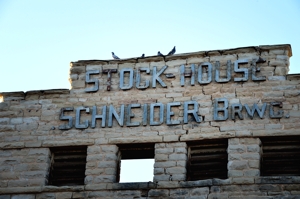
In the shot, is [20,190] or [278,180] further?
[20,190]

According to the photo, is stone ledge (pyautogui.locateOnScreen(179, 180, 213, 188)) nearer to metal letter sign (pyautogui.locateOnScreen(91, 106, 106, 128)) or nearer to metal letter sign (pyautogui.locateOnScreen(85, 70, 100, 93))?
metal letter sign (pyautogui.locateOnScreen(91, 106, 106, 128))

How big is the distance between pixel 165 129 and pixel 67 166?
2.66m

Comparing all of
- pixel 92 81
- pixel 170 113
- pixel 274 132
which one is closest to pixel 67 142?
pixel 92 81

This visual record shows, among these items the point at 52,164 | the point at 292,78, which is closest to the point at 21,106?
the point at 52,164

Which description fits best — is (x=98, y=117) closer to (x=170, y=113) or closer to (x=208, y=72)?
(x=170, y=113)

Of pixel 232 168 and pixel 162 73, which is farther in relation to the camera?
pixel 162 73

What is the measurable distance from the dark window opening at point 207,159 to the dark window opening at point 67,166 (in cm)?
270

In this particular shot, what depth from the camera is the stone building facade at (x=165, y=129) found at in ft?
72.0

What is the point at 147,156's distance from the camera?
909 inches

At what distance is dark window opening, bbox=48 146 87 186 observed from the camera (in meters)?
23.0

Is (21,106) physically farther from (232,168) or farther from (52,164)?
(232,168)

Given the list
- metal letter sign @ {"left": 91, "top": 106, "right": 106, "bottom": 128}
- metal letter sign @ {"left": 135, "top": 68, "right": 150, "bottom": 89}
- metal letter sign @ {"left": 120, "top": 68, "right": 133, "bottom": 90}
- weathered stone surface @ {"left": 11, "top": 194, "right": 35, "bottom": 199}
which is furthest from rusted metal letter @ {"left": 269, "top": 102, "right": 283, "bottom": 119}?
weathered stone surface @ {"left": 11, "top": 194, "right": 35, "bottom": 199}

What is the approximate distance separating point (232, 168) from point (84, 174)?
12.2ft

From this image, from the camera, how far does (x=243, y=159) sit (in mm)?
21875
